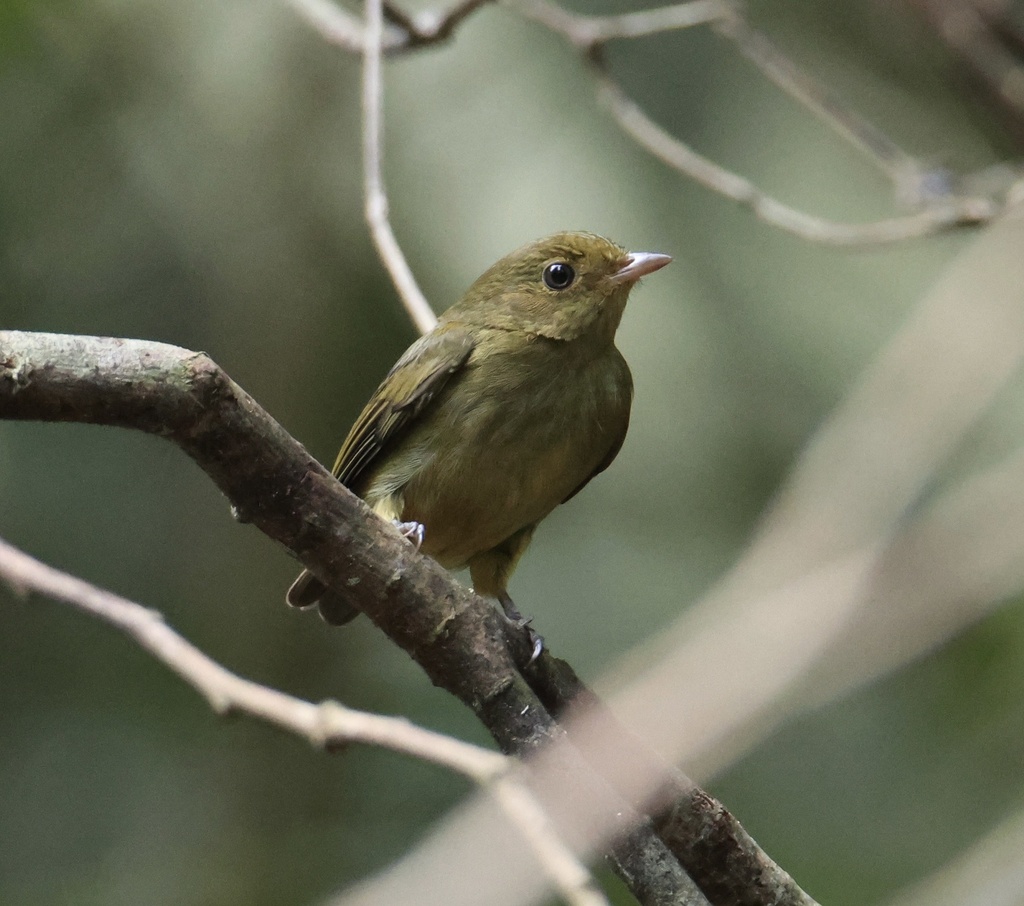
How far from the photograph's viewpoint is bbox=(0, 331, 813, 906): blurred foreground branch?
81.8 inches

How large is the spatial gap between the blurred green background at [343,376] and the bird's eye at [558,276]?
2087 mm

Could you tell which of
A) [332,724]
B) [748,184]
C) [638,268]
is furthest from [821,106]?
[332,724]

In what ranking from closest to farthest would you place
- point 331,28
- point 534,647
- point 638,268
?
1. point 534,647
2. point 638,268
3. point 331,28

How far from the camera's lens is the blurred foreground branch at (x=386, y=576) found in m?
2.08

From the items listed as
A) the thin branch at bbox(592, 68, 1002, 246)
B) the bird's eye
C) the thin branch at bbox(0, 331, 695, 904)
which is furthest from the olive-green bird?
the thin branch at bbox(0, 331, 695, 904)

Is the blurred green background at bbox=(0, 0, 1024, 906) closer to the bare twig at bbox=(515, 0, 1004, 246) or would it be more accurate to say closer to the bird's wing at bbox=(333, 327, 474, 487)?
the bare twig at bbox=(515, 0, 1004, 246)

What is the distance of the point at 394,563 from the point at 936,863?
13.7ft

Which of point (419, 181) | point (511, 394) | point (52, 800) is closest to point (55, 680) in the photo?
point (52, 800)

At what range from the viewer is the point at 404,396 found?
12.8ft

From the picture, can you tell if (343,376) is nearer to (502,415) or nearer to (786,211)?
(786,211)

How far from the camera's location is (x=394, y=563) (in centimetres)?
251

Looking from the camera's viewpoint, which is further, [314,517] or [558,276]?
[558,276]

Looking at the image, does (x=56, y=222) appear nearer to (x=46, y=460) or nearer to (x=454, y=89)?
(x=46, y=460)

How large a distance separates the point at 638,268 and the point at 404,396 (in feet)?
2.82
